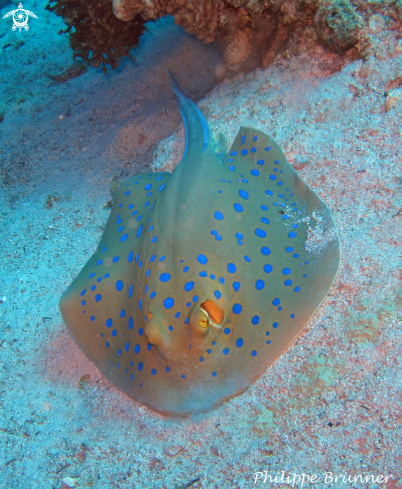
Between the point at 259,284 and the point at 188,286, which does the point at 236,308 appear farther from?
the point at 188,286

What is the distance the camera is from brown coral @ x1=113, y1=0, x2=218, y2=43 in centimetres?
566

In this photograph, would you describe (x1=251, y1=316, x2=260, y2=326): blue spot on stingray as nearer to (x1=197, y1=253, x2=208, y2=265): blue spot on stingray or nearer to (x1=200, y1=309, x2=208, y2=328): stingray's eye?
(x1=200, y1=309, x2=208, y2=328): stingray's eye

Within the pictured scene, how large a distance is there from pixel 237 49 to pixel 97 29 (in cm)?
275

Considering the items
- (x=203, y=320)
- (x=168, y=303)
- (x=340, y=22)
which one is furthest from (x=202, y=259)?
(x=340, y=22)

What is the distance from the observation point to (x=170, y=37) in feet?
26.1

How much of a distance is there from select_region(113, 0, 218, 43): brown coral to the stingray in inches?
117

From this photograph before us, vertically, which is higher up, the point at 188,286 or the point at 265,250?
the point at 188,286

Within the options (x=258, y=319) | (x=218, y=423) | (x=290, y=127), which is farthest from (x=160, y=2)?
(x=218, y=423)

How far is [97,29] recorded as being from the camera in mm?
6559

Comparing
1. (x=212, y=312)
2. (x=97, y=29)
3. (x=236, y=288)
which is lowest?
(x=236, y=288)

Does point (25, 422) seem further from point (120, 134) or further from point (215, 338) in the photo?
point (120, 134)

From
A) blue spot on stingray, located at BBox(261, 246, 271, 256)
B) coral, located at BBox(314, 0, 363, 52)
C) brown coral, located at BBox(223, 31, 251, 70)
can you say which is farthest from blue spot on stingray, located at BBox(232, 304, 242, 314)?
brown coral, located at BBox(223, 31, 251, 70)

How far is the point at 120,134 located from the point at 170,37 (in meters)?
2.80

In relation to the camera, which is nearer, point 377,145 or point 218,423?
point 218,423
